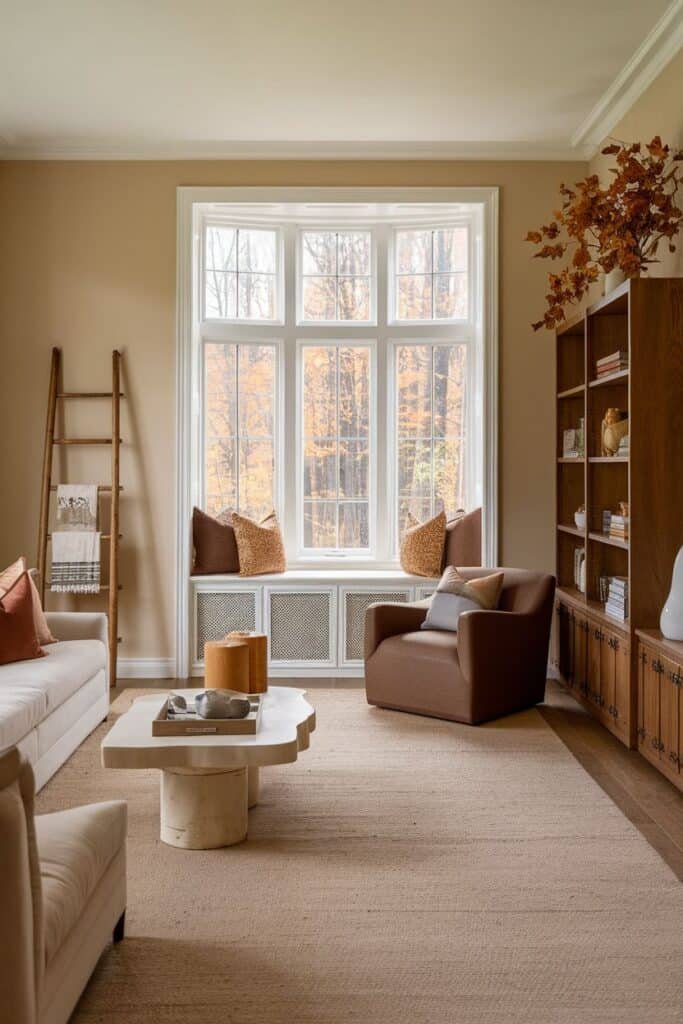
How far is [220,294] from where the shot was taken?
619cm

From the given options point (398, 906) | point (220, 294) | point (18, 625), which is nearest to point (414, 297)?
point (220, 294)

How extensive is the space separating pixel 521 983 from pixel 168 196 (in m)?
5.04

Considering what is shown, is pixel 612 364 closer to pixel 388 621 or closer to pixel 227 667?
pixel 388 621

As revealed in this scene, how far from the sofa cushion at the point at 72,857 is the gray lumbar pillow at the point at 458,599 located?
2.83 m

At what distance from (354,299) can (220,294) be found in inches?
36.1

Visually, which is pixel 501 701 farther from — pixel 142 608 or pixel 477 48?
pixel 477 48

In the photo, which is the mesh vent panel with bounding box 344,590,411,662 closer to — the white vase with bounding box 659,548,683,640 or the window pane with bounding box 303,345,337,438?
the window pane with bounding box 303,345,337,438

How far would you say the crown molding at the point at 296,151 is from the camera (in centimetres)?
573

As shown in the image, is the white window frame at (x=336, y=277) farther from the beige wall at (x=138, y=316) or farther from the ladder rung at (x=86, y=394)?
the ladder rung at (x=86, y=394)

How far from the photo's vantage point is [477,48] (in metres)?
4.47

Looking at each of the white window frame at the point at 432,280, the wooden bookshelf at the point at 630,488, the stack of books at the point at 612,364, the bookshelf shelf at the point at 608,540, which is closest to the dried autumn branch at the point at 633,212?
the wooden bookshelf at the point at 630,488

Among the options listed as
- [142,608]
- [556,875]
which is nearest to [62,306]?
[142,608]

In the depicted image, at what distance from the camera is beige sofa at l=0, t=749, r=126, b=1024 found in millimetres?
1659

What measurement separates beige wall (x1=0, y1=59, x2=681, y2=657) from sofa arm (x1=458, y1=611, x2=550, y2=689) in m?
1.06
